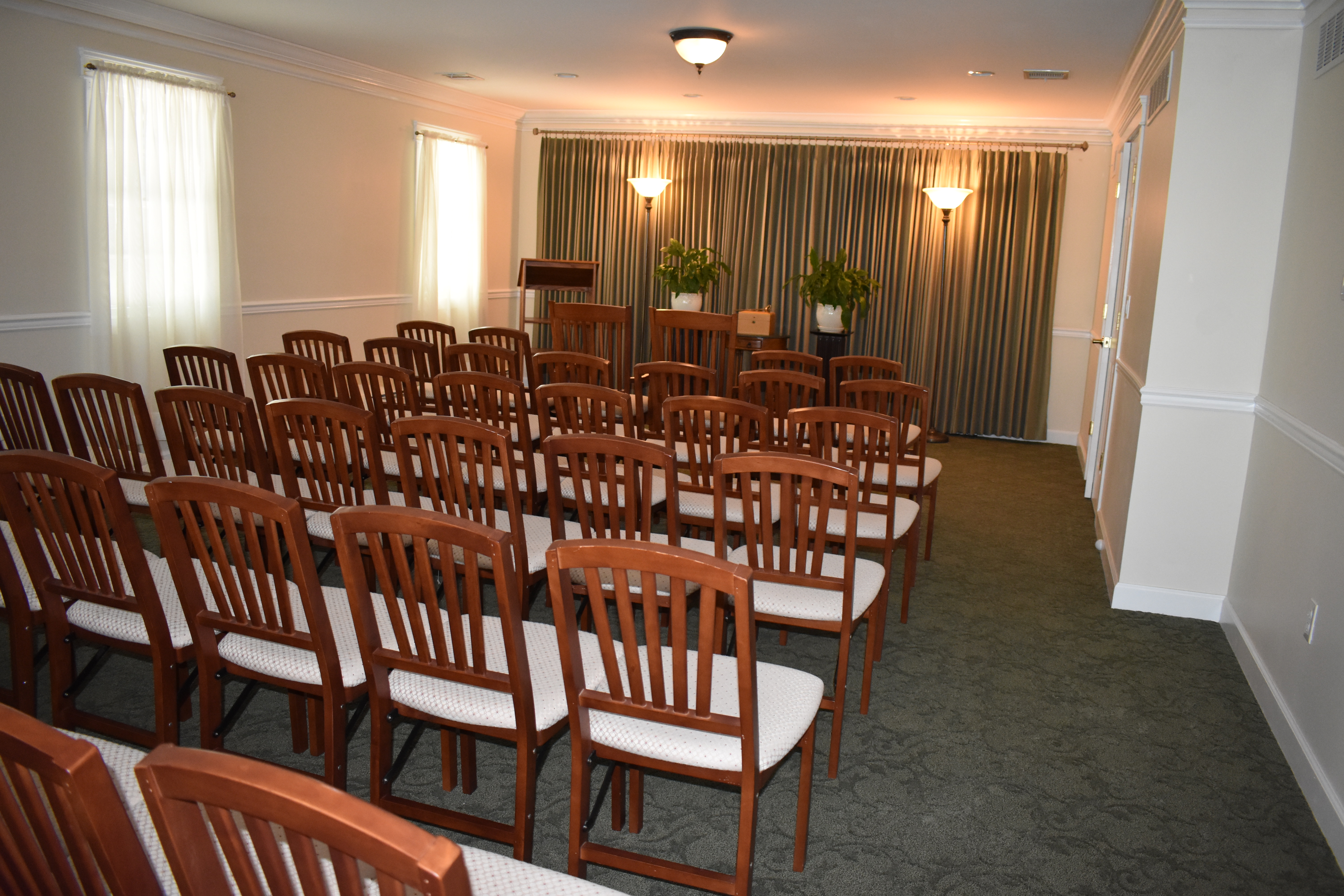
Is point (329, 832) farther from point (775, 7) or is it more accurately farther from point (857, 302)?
point (857, 302)

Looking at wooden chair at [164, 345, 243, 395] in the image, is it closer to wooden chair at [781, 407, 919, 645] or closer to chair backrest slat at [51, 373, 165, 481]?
chair backrest slat at [51, 373, 165, 481]

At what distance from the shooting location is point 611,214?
9164mm

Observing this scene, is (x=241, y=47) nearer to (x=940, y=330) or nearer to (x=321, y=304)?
A: (x=321, y=304)

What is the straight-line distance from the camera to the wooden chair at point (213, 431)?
9.49ft

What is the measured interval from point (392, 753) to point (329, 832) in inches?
72.4

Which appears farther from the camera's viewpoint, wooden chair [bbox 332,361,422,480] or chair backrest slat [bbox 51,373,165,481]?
wooden chair [bbox 332,361,422,480]

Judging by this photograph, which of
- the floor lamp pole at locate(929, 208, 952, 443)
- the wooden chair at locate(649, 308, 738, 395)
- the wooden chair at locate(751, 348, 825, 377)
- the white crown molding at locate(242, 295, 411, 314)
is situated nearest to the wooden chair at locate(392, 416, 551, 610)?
the wooden chair at locate(751, 348, 825, 377)

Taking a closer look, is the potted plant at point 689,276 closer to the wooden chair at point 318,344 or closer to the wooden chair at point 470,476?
the wooden chair at point 318,344

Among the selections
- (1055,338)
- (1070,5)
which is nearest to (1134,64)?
(1070,5)

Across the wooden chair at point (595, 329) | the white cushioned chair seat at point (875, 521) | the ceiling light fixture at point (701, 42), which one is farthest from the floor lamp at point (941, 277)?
the white cushioned chair seat at point (875, 521)

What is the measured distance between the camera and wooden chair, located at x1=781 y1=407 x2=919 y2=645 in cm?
308

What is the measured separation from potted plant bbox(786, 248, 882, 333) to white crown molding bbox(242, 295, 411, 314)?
3348 mm

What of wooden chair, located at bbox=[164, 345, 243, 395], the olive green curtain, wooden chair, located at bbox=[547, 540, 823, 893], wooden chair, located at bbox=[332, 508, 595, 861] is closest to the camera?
wooden chair, located at bbox=[547, 540, 823, 893]

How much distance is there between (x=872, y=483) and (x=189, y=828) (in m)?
2.91
